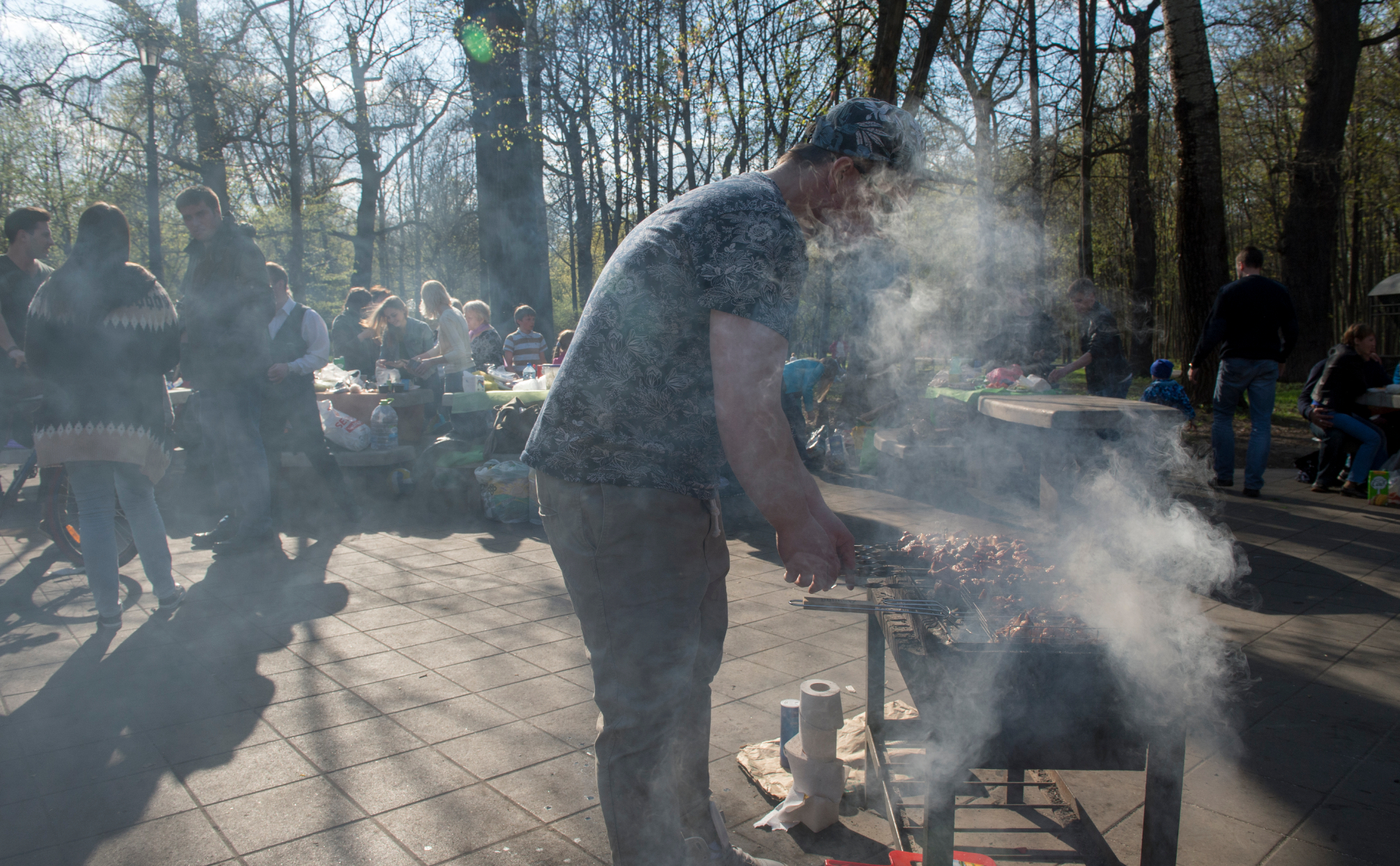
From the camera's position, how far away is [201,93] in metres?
17.0

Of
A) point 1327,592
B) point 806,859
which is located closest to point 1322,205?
point 1327,592

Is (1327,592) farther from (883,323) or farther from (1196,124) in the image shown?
(1196,124)

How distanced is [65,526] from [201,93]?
1552 centimetres

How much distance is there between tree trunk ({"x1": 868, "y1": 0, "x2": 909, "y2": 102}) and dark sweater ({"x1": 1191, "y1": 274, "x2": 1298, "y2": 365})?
4189 mm

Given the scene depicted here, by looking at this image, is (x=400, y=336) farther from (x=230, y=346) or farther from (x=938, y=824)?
(x=938, y=824)

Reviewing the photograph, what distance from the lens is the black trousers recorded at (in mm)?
5762

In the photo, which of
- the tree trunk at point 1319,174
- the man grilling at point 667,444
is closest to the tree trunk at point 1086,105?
the tree trunk at point 1319,174

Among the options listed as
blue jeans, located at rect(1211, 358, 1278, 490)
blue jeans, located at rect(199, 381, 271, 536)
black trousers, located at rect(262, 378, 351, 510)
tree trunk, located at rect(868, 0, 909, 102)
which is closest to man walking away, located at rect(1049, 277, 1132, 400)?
blue jeans, located at rect(1211, 358, 1278, 490)

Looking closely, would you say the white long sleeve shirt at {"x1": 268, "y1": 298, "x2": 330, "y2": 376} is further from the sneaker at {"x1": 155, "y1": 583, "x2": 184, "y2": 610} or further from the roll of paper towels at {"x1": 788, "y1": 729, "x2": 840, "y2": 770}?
the roll of paper towels at {"x1": 788, "y1": 729, "x2": 840, "y2": 770}

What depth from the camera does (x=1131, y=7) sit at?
16484 mm

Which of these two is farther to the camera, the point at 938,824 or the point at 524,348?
the point at 524,348

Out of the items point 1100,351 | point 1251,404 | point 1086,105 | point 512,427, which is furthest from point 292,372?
point 1086,105

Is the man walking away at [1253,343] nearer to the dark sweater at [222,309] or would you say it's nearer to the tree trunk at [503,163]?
the dark sweater at [222,309]

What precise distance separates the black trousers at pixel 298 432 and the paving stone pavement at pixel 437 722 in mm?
1071
